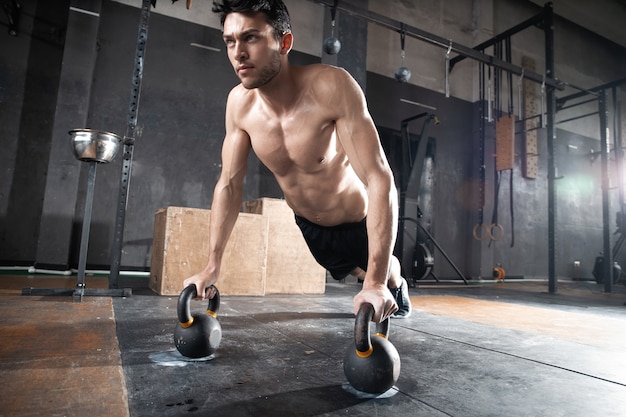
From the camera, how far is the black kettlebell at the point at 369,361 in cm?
106

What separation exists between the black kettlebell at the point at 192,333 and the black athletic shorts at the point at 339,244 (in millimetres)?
748

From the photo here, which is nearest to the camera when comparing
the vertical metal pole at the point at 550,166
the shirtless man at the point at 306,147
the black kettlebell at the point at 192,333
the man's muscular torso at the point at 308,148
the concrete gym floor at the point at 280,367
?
the concrete gym floor at the point at 280,367

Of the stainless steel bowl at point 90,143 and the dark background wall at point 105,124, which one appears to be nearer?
the stainless steel bowl at point 90,143

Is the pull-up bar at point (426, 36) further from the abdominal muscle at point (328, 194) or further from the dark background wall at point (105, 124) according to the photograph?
the abdominal muscle at point (328, 194)

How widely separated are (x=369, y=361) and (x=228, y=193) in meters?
0.90

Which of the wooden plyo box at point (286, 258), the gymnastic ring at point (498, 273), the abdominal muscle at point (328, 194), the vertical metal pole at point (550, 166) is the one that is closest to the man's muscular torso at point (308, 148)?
the abdominal muscle at point (328, 194)

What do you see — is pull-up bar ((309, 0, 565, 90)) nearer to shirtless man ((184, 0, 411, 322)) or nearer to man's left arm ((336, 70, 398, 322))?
shirtless man ((184, 0, 411, 322))

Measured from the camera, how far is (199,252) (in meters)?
3.28

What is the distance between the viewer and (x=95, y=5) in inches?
189

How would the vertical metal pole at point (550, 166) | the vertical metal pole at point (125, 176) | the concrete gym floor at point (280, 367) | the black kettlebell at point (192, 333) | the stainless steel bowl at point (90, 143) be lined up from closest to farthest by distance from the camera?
the concrete gym floor at point (280, 367)
the black kettlebell at point (192, 333)
the stainless steel bowl at point (90, 143)
the vertical metal pole at point (125, 176)
the vertical metal pole at point (550, 166)

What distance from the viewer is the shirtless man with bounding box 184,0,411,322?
49.2 inches

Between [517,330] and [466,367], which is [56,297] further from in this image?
[517,330]

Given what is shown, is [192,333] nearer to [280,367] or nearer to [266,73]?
[280,367]

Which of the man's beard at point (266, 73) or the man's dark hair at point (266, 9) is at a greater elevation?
the man's dark hair at point (266, 9)
